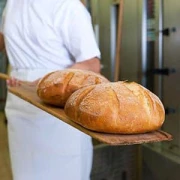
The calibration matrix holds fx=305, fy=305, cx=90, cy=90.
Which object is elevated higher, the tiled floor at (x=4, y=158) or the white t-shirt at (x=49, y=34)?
the white t-shirt at (x=49, y=34)

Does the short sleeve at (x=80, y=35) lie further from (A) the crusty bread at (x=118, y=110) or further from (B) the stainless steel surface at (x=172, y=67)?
(B) the stainless steel surface at (x=172, y=67)

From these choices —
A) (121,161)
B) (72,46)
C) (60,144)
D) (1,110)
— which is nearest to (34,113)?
(60,144)

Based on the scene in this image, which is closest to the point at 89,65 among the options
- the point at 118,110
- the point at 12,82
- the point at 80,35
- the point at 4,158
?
the point at 80,35

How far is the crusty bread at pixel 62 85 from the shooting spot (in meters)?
0.83

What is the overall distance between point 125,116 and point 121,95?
0.05 meters

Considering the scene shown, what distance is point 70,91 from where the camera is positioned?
85 cm

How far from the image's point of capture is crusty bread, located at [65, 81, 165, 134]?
596 mm

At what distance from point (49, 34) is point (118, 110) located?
25.9 inches

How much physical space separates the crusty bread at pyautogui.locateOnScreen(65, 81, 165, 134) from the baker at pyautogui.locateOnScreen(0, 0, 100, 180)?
1.73 feet

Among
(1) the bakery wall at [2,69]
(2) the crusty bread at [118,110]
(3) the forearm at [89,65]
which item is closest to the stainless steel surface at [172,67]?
(3) the forearm at [89,65]

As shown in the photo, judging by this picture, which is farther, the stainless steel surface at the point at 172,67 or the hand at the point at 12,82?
the stainless steel surface at the point at 172,67

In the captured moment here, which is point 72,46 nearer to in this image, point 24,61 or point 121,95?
point 24,61

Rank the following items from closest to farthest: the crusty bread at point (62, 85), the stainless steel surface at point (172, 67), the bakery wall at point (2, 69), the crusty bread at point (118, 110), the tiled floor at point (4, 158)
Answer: the crusty bread at point (118, 110)
the crusty bread at point (62, 85)
the stainless steel surface at point (172, 67)
the tiled floor at point (4, 158)
the bakery wall at point (2, 69)

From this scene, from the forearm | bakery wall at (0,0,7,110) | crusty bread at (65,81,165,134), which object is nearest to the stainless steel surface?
the forearm
